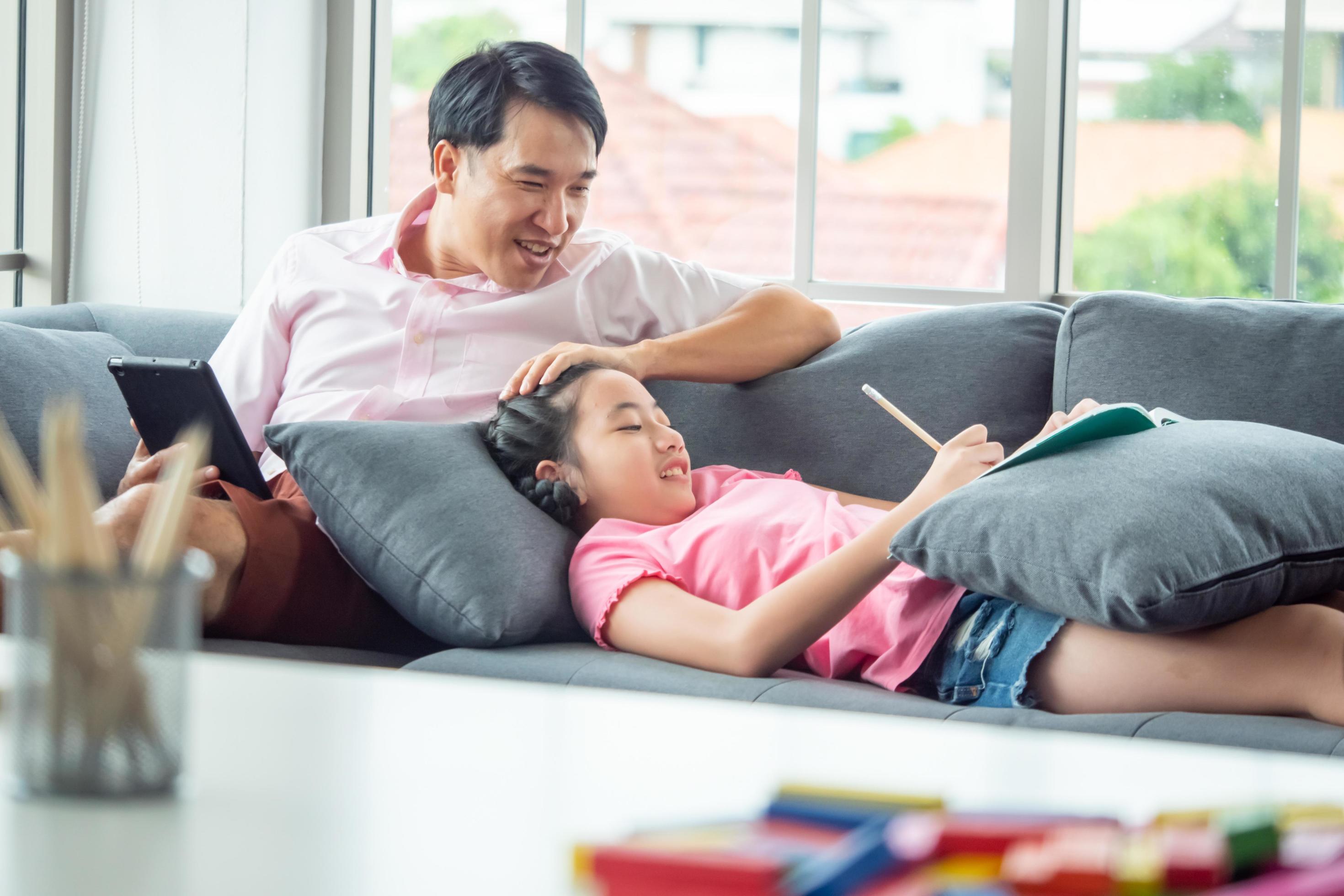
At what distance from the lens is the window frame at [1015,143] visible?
3164 millimetres

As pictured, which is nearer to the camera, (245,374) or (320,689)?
(320,689)

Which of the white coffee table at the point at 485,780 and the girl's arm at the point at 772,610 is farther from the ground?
the white coffee table at the point at 485,780

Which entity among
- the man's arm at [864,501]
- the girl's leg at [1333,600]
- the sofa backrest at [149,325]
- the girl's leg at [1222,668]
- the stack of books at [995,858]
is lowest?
the girl's leg at [1222,668]

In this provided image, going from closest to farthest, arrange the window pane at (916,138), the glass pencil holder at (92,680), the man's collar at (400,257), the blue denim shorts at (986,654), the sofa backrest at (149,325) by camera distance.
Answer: the glass pencil holder at (92,680), the blue denim shorts at (986,654), the man's collar at (400,257), the sofa backrest at (149,325), the window pane at (916,138)

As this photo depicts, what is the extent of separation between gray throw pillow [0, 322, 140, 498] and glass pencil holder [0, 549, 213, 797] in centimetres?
145

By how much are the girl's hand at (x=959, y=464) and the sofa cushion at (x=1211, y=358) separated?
379 millimetres

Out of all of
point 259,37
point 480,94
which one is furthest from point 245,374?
point 259,37

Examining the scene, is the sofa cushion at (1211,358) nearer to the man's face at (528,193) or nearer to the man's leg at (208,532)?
the man's face at (528,193)

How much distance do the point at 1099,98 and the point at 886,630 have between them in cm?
234

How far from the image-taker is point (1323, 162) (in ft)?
10.6

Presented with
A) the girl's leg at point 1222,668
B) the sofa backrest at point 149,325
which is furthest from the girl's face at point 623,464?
the sofa backrest at point 149,325

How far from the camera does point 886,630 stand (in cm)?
146

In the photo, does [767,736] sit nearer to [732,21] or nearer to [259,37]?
[259,37]

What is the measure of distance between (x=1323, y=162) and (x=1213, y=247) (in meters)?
0.32
